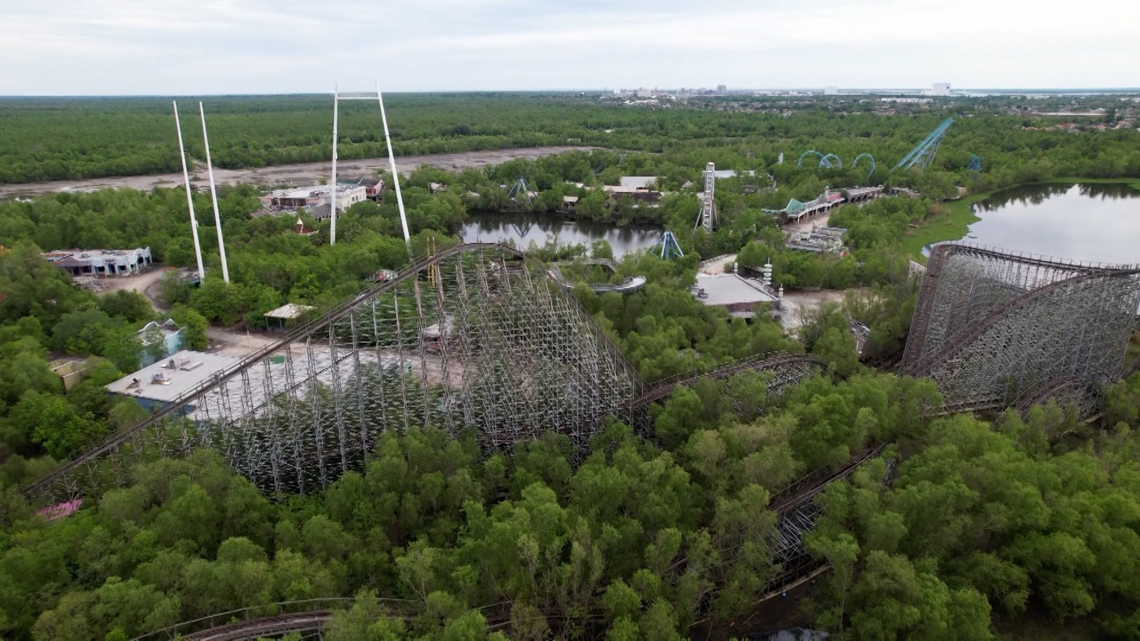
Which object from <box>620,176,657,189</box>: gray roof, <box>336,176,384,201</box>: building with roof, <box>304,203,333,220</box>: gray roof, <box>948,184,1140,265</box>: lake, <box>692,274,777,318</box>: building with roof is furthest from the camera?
<box>620,176,657,189</box>: gray roof

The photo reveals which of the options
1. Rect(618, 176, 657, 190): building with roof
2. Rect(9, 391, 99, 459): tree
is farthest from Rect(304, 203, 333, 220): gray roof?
Rect(9, 391, 99, 459): tree

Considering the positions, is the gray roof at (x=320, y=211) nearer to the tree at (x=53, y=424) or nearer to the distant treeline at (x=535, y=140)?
the tree at (x=53, y=424)

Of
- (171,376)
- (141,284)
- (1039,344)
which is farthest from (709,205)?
(171,376)

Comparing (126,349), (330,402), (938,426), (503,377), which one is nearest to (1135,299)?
(938,426)

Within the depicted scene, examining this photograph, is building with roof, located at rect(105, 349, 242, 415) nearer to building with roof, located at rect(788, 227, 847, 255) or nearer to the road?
the road

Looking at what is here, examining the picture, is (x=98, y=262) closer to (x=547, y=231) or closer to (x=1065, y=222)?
(x=547, y=231)

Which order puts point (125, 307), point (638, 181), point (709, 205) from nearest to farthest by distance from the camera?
point (125, 307) → point (709, 205) → point (638, 181)
